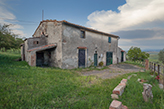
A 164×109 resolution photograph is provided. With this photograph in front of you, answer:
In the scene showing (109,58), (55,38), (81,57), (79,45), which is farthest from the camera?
(109,58)

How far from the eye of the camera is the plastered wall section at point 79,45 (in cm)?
893

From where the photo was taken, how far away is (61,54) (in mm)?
8664

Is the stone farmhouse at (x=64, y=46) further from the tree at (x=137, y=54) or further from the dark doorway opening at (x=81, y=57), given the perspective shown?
the tree at (x=137, y=54)

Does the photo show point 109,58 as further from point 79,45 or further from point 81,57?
point 79,45

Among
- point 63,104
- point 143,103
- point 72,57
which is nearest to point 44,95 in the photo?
point 63,104

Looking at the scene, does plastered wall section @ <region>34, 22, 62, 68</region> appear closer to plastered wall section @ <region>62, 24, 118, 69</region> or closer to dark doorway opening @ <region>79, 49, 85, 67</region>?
plastered wall section @ <region>62, 24, 118, 69</region>

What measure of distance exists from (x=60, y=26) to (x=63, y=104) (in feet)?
24.4

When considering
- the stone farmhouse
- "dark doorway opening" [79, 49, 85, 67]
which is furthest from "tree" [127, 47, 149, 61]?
"dark doorway opening" [79, 49, 85, 67]

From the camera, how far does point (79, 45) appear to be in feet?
33.3

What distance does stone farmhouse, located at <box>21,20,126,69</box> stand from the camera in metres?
8.74

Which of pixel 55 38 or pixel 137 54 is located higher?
pixel 55 38

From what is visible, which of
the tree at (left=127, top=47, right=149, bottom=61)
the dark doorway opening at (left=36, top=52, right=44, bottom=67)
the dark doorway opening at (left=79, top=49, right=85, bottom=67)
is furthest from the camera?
the tree at (left=127, top=47, right=149, bottom=61)

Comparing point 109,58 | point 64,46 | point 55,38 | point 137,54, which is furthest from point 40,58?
point 137,54

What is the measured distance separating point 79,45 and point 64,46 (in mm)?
2000
